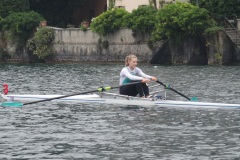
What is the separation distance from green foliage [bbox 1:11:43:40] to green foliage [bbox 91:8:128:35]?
31.7ft

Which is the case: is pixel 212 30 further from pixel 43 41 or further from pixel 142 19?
pixel 43 41

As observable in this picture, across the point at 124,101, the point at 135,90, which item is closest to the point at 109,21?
the point at 135,90

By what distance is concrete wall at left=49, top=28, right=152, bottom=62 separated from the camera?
86812 millimetres

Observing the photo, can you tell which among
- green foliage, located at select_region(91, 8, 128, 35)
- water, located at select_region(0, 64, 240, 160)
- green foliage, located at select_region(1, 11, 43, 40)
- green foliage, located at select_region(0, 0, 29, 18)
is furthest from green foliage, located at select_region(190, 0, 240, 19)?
water, located at select_region(0, 64, 240, 160)

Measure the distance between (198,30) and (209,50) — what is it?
6.20ft

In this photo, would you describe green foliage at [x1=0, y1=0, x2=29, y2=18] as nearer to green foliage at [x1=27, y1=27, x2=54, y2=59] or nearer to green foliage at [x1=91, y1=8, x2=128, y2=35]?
green foliage at [x1=27, y1=27, x2=54, y2=59]

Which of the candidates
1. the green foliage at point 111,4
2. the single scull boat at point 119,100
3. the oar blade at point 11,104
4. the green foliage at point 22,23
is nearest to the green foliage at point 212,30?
the green foliage at point 111,4

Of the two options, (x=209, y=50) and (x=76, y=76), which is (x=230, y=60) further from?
(x=76, y=76)

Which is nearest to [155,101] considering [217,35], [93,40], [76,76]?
[76,76]

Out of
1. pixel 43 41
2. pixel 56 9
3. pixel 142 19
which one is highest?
pixel 56 9

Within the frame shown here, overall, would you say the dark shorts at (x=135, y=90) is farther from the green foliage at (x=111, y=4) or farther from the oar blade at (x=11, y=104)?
the green foliage at (x=111, y=4)

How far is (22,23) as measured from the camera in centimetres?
9500

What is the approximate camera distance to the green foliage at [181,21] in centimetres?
7975

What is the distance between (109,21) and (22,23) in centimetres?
1133
